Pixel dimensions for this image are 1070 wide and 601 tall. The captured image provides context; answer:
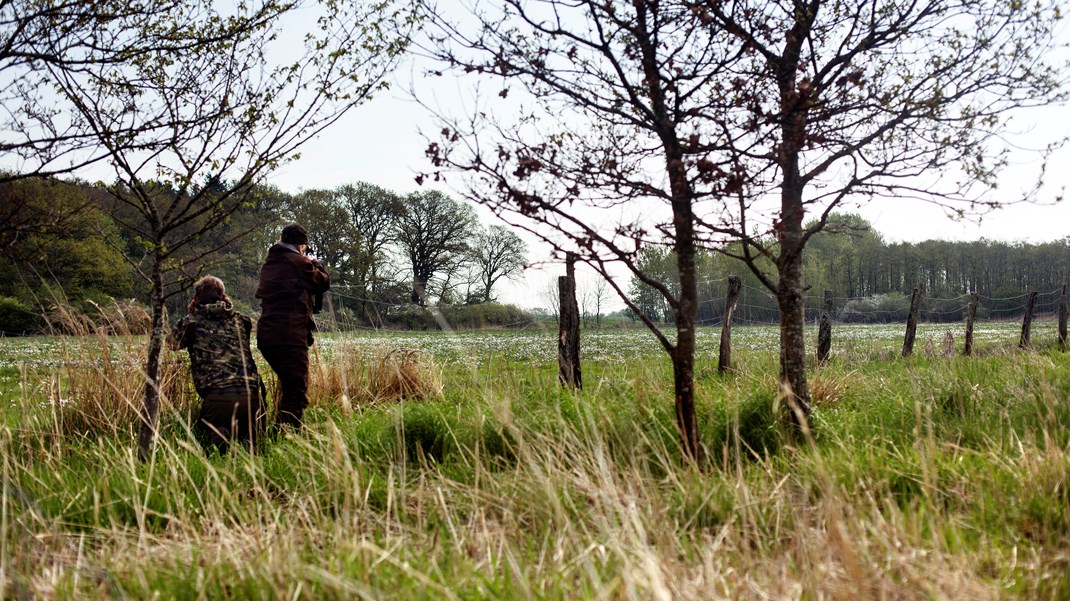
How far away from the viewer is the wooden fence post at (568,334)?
25.3 ft

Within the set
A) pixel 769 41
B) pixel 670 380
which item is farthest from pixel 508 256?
pixel 769 41

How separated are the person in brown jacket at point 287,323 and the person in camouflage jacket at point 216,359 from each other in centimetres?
35

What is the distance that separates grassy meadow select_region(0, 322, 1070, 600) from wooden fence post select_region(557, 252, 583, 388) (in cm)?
105

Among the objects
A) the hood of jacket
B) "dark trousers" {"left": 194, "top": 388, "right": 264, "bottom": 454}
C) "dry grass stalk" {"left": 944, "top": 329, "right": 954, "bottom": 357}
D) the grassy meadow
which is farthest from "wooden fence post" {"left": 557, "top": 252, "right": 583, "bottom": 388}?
"dry grass stalk" {"left": 944, "top": 329, "right": 954, "bottom": 357}

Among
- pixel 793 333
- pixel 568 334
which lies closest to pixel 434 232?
pixel 568 334

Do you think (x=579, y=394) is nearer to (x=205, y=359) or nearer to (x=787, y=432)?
(x=787, y=432)

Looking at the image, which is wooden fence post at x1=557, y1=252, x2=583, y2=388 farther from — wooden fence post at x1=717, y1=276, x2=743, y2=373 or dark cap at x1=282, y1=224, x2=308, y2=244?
dark cap at x1=282, y1=224, x2=308, y2=244

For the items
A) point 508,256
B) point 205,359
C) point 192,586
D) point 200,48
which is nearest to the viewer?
point 192,586

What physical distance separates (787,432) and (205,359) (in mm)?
4503

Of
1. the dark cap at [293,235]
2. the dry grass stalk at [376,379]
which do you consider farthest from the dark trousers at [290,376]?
the dark cap at [293,235]

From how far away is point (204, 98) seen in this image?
496 cm

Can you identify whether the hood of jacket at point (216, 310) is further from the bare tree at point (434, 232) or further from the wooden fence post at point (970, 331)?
the bare tree at point (434, 232)

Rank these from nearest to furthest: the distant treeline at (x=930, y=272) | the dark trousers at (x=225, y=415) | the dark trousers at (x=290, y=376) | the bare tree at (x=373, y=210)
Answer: the dark trousers at (x=225, y=415) < the dark trousers at (x=290, y=376) < the bare tree at (x=373, y=210) < the distant treeline at (x=930, y=272)

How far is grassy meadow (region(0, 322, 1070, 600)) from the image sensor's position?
238 centimetres
